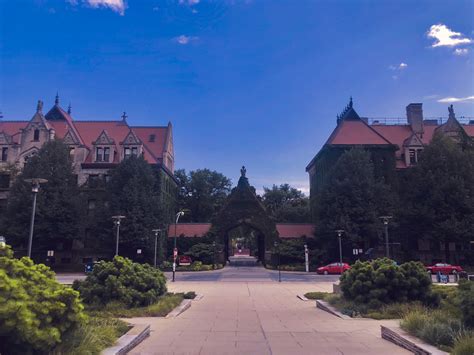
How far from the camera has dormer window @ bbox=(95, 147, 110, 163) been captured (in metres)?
56.9

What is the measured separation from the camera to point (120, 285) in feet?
50.4

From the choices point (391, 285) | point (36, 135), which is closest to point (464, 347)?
point (391, 285)

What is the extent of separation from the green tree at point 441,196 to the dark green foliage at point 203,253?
2433 centimetres

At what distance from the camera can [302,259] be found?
53719mm

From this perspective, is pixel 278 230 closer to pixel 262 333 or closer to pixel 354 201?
pixel 354 201

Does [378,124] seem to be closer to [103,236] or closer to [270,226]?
[270,226]

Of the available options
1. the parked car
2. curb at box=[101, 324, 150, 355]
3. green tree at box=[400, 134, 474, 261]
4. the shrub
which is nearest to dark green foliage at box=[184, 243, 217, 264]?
the parked car

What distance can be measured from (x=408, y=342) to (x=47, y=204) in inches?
1845

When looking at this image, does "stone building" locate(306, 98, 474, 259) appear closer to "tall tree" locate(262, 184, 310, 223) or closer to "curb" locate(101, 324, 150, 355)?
"tall tree" locate(262, 184, 310, 223)

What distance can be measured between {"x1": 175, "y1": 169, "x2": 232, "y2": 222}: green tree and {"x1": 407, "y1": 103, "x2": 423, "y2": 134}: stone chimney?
35.4 m

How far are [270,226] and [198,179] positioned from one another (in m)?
25.2

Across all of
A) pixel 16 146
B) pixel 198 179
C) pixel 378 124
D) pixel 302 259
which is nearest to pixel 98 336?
pixel 302 259

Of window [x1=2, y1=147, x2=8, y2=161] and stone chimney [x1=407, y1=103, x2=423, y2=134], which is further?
stone chimney [x1=407, y1=103, x2=423, y2=134]

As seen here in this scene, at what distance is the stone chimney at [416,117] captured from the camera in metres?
63.3
